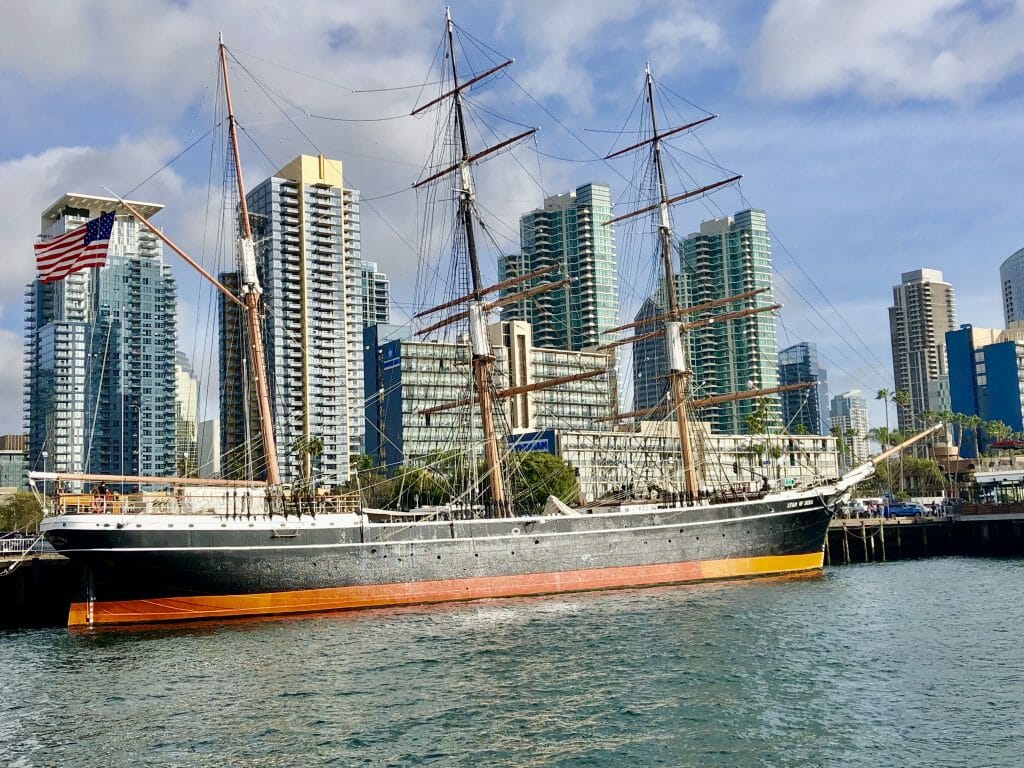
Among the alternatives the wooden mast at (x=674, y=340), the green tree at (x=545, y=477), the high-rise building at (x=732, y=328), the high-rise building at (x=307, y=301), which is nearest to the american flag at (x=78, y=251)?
the wooden mast at (x=674, y=340)

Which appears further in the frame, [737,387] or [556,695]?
[737,387]

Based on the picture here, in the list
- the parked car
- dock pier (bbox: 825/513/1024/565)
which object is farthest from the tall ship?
the parked car

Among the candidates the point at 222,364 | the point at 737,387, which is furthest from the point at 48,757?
the point at 737,387

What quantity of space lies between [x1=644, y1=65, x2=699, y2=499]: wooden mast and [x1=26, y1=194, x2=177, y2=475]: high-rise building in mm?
102920

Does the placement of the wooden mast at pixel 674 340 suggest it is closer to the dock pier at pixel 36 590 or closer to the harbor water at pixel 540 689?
the harbor water at pixel 540 689

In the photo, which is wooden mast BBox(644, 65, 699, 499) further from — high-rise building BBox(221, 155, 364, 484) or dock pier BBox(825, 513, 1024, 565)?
high-rise building BBox(221, 155, 364, 484)

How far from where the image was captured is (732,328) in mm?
171000

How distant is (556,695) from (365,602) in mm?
17122

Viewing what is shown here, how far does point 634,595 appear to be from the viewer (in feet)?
128

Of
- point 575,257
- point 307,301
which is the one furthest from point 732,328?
point 307,301

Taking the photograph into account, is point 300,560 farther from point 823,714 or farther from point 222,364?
point 222,364

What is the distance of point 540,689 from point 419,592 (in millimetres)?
16690

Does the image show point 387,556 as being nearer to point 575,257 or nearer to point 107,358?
point 107,358

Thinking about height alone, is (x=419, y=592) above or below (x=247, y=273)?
below
